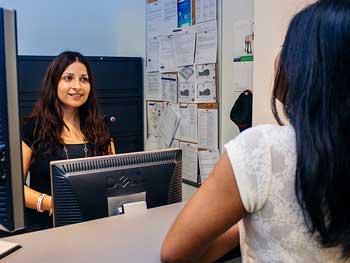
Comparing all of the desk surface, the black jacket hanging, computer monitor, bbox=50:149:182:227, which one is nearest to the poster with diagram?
the black jacket hanging

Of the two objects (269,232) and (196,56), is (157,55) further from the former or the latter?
(269,232)

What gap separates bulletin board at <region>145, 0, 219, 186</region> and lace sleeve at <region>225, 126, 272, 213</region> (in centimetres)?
187

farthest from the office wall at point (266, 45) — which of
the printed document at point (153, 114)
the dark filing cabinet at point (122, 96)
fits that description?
the dark filing cabinet at point (122, 96)

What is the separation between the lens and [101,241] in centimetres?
127

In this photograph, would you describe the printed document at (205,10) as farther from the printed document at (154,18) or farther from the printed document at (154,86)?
the printed document at (154,86)

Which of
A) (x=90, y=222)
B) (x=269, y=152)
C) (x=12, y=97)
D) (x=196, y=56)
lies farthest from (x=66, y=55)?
(x=269, y=152)

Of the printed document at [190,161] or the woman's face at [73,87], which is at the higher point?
the woman's face at [73,87]

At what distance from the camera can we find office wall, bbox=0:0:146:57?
3.39 m

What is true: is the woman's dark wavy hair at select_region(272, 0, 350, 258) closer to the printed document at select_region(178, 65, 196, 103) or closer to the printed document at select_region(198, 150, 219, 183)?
the printed document at select_region(198, 150, 219, 183)

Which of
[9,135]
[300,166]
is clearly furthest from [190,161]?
[300,166]

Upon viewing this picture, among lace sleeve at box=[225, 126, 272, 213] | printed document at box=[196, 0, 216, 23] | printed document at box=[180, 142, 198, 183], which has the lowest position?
printed document at box=[180, 142, 198, 183]

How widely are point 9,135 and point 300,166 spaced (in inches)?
22.5

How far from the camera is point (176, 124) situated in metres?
3.01

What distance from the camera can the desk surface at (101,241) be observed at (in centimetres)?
115
